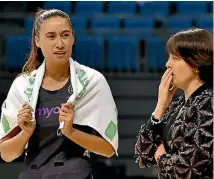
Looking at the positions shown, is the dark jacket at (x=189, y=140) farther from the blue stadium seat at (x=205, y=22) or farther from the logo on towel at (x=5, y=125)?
the blue stadium seat at (x=205, y=22)

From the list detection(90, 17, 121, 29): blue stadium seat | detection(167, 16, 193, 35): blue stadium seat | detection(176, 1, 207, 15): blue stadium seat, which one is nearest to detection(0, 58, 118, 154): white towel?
detection(167, 16, 193, 35): blue stadium seat

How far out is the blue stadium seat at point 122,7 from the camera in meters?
6.43

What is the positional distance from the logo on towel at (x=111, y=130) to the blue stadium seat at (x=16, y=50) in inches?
150

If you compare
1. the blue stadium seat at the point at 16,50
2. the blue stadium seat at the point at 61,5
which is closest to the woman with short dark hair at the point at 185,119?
the blue stadium seat at the point at 16,50

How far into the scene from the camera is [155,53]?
5.72 metres

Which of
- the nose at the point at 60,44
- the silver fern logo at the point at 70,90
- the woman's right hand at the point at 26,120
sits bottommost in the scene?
the woman's right hand at the point at 26,120

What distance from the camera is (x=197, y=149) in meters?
1.58

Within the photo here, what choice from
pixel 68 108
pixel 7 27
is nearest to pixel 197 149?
pixel 68 108

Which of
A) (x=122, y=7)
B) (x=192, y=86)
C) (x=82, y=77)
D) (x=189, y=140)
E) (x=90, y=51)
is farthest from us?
(x=122, y=7)

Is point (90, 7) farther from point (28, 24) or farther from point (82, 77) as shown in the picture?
point (82, 77)

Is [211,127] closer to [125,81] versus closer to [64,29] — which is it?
[64,29]

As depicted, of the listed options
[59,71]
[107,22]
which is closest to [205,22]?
[107,22]

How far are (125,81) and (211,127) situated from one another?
12.7ft

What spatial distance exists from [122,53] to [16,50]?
1.14 metres
